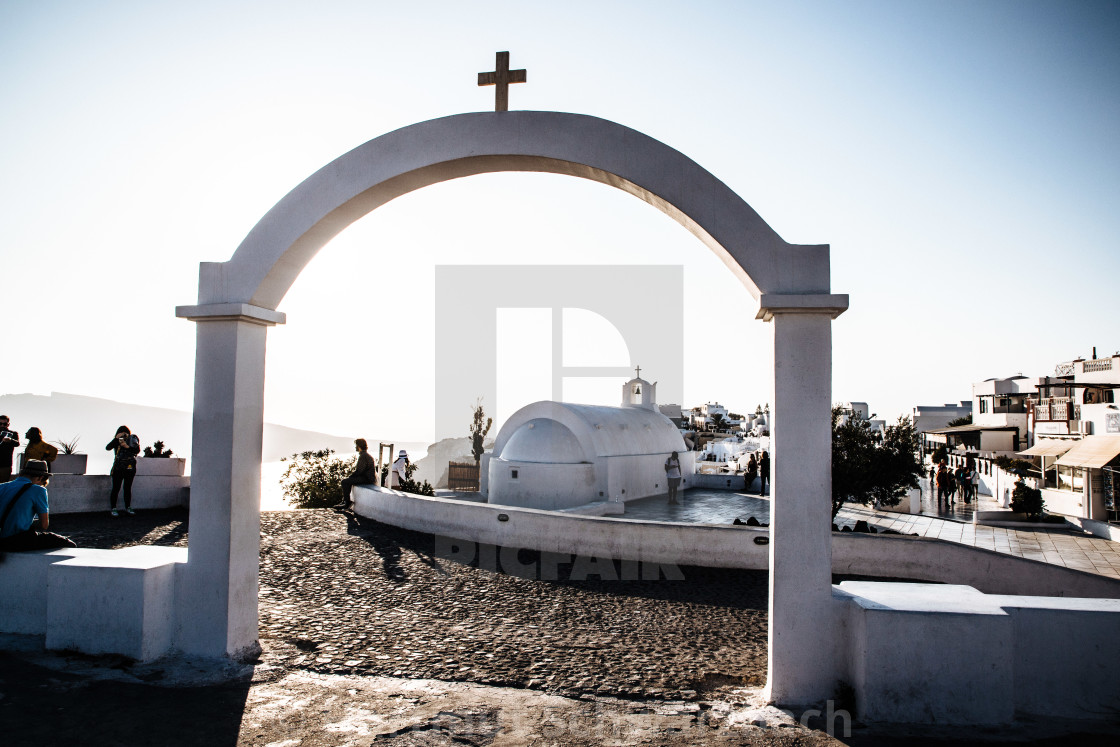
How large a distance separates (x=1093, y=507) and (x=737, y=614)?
1597 cm

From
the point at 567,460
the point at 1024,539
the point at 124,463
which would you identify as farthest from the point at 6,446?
the point at 1024,539

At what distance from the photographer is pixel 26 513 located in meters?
5.16

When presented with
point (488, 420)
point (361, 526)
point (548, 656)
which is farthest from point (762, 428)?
point (548, 656)

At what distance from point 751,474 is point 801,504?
19572mm

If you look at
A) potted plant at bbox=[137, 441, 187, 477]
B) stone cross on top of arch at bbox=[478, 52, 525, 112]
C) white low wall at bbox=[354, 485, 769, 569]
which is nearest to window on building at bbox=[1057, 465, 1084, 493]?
white low wall at bbox=[354, 485, 769, 569]

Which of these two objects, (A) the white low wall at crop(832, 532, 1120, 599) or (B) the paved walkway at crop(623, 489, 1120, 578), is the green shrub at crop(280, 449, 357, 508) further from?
(A) the white low wall at crop(832, 532, 1120, 599)

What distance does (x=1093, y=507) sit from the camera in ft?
54.4

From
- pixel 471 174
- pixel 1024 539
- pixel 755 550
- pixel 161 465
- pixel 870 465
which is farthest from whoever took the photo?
pixel 1024 539

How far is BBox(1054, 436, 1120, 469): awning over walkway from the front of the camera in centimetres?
1588

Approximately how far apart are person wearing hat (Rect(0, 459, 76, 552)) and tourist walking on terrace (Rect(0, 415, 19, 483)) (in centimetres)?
398

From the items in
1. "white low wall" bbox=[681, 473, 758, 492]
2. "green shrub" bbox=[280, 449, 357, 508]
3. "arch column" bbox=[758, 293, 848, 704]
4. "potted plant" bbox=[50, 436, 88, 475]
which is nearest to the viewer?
"arch column" bbox=[758, 293, 848, 704]

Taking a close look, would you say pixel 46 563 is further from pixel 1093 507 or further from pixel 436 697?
pixel 1093 507

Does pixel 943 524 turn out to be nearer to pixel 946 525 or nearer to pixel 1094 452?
pixel 946 525

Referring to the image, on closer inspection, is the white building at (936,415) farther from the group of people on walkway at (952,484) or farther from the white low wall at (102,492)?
the white low wall at (102,492)
